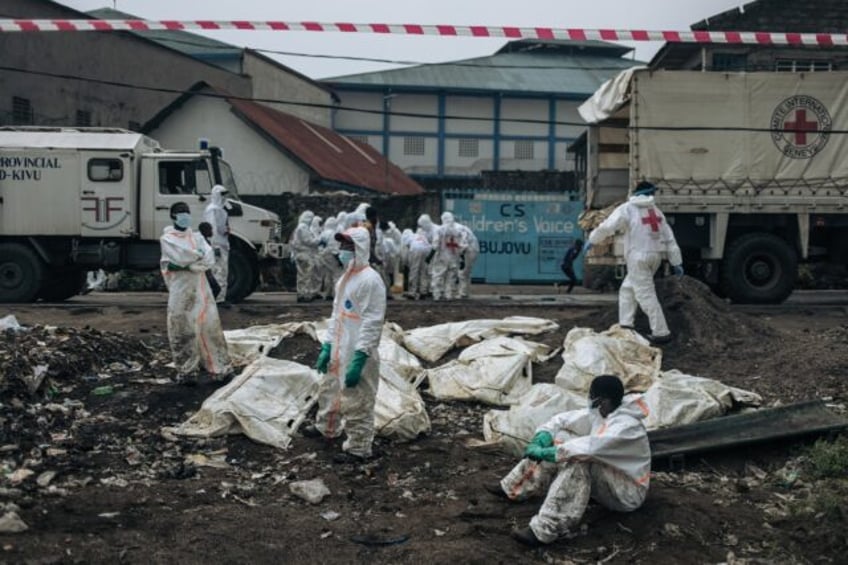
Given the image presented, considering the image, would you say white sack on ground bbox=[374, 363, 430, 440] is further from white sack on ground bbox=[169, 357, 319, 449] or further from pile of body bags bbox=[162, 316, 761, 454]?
Answer: white sack on ground bbox=[169, 357, 319, 449]

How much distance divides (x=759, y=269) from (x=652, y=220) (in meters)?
5.30

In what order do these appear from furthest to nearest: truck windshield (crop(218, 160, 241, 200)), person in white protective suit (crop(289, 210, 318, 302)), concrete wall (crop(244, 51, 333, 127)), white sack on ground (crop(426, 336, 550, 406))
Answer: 1. concrete wall (crop(244, 51, 333, 127))
2. person in white protective suit (crop(289, 210, 318, 302))
3. truck windshield (crop(218, 160, 241, 200))
4. white sack on ground (crop(426, 336, 550, 406))

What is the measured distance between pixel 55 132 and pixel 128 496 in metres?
11.5

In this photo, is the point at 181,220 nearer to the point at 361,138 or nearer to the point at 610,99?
the point at 610,99

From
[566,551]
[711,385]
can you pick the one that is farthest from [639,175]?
[566,551]

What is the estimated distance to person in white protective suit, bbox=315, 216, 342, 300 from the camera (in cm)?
1736

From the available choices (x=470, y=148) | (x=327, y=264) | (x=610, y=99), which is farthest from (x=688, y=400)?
(x=470, y=148)

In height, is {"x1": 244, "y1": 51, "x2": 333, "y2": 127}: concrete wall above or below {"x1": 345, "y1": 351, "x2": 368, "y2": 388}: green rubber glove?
above

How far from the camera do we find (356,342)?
22.7 ft

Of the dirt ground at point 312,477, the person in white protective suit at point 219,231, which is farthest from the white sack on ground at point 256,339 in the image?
the person in white protective suit at point 219,231

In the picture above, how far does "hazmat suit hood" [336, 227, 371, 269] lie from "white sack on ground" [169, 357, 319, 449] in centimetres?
154

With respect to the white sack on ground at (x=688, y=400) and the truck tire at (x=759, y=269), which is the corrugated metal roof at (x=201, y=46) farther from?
the white sack on ground at (x=688, y=400)

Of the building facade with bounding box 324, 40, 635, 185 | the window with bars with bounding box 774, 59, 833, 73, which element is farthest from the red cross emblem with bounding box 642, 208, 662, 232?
the building facade with bounding box 324, 40, 635, 185

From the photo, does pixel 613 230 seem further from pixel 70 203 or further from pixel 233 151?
pixel 233 151
